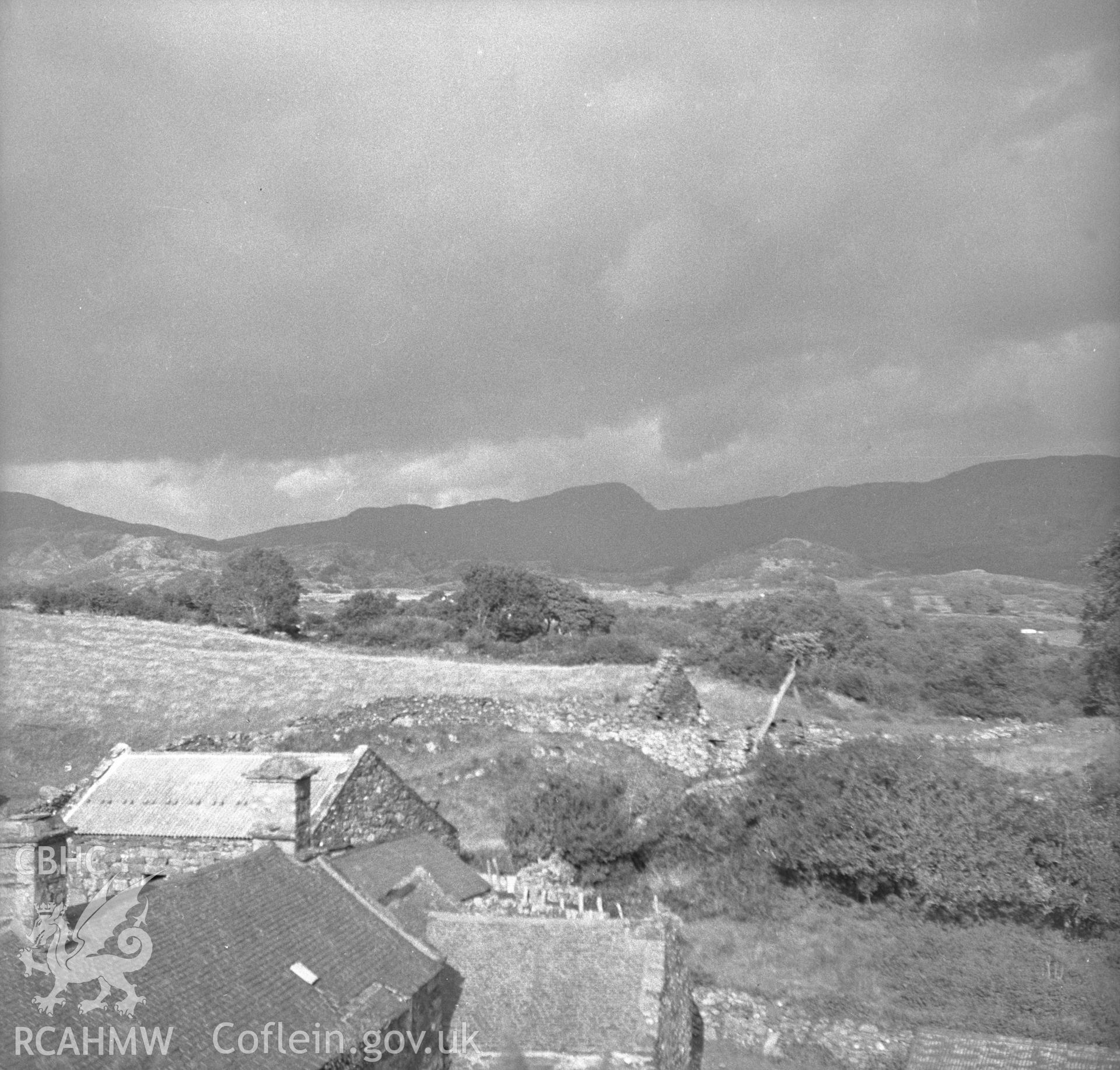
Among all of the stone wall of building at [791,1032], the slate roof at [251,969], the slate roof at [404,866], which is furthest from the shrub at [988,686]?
the slate roof at [251,969]

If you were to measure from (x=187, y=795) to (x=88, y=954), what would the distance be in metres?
8.87

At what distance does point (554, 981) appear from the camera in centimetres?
1118

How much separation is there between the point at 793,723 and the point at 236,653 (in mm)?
33922

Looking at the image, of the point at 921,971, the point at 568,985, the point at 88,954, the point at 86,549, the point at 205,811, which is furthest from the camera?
the point at 86,549

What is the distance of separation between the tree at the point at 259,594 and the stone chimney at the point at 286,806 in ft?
174

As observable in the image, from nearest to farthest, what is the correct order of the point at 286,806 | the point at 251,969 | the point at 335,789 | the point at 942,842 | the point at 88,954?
the point at 88,954
the point at 251,969
the point at 286,806
the point at 335,789
the point at 942,842

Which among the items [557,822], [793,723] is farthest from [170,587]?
[557,822]

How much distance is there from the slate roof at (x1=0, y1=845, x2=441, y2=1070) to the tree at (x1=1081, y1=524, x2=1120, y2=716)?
40342mm

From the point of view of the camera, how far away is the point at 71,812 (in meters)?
16.4

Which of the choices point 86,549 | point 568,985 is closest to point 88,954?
point 568,985

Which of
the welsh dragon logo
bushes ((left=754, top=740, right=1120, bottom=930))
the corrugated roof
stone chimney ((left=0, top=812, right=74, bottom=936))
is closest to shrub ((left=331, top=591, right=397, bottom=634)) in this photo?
bushes ((left=754, top=740, right=1120, bottom=930))

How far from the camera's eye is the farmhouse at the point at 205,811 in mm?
15172

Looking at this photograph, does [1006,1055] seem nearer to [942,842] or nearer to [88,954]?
[942,842]

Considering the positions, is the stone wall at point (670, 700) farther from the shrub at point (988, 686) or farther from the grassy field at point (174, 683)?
the shrub at point (988, 686)
